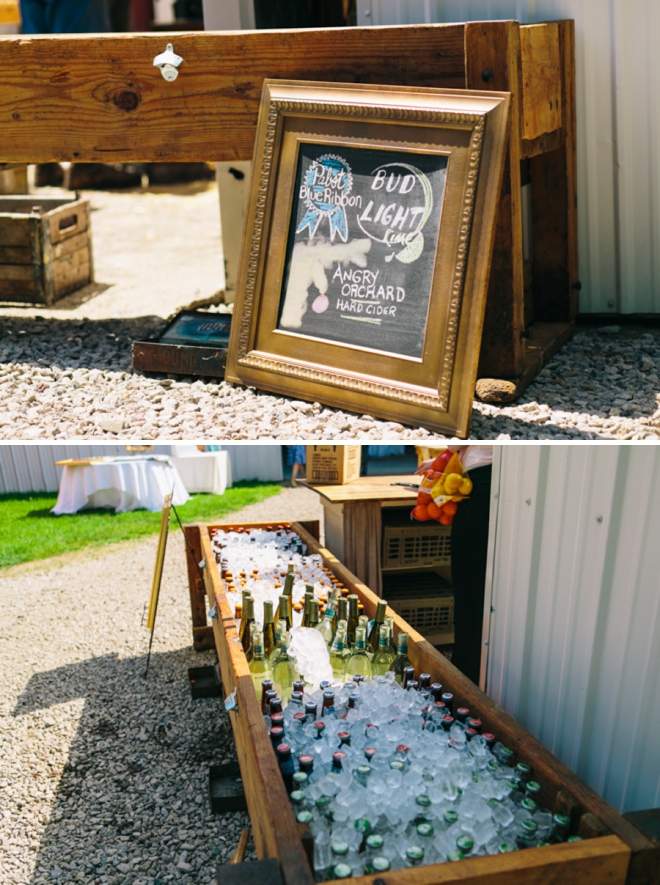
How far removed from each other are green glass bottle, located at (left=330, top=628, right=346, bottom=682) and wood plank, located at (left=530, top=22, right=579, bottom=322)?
6.82 ft

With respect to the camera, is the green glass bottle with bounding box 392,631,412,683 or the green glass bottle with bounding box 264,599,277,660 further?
Result: the green glass bottle with bounding box 264,599,277,660

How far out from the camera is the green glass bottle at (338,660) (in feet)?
8.45

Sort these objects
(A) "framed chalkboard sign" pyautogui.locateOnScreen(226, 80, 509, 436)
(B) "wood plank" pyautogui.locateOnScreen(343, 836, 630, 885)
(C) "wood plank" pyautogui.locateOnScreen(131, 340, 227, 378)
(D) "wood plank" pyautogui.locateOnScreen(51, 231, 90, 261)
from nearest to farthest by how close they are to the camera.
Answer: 1. (B) "wood plank" pyautogui.locateOnScreen(343, 836, 630, 885)
2. (A) "framed chalkboard sign" pyautogui.locateOnScreen(226, 80, 509, 436)
3. (C) "wood plank" pyautogui.locateOnScreen(131, 340, 227, 378)
4. (D) "wood plank" pyautogui.locateOnScreen(51, 231, 90, 261)

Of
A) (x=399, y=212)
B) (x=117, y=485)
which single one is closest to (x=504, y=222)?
(x=399, y=212)

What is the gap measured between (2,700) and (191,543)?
1249mm

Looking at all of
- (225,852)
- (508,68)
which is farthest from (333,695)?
(508,68)

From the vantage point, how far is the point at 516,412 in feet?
9.57

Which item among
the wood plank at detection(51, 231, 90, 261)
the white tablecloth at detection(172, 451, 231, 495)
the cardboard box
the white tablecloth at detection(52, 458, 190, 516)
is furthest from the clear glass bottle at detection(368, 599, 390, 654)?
the white tablecloth at detection(172, 451, 231, 495)

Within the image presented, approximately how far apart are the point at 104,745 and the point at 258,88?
2842mm

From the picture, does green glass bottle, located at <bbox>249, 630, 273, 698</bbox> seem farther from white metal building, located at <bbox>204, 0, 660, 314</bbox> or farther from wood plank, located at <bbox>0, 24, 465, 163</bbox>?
white metal building, located at <bbox>204, 0, 660, 314</bbox>

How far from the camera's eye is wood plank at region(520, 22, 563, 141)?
2902 mm

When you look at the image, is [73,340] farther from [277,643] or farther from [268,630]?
[277,643]

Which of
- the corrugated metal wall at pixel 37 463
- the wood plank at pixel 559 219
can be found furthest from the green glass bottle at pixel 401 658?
the corrugated metal wall at pixel 37 463

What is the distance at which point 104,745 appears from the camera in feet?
12.2
